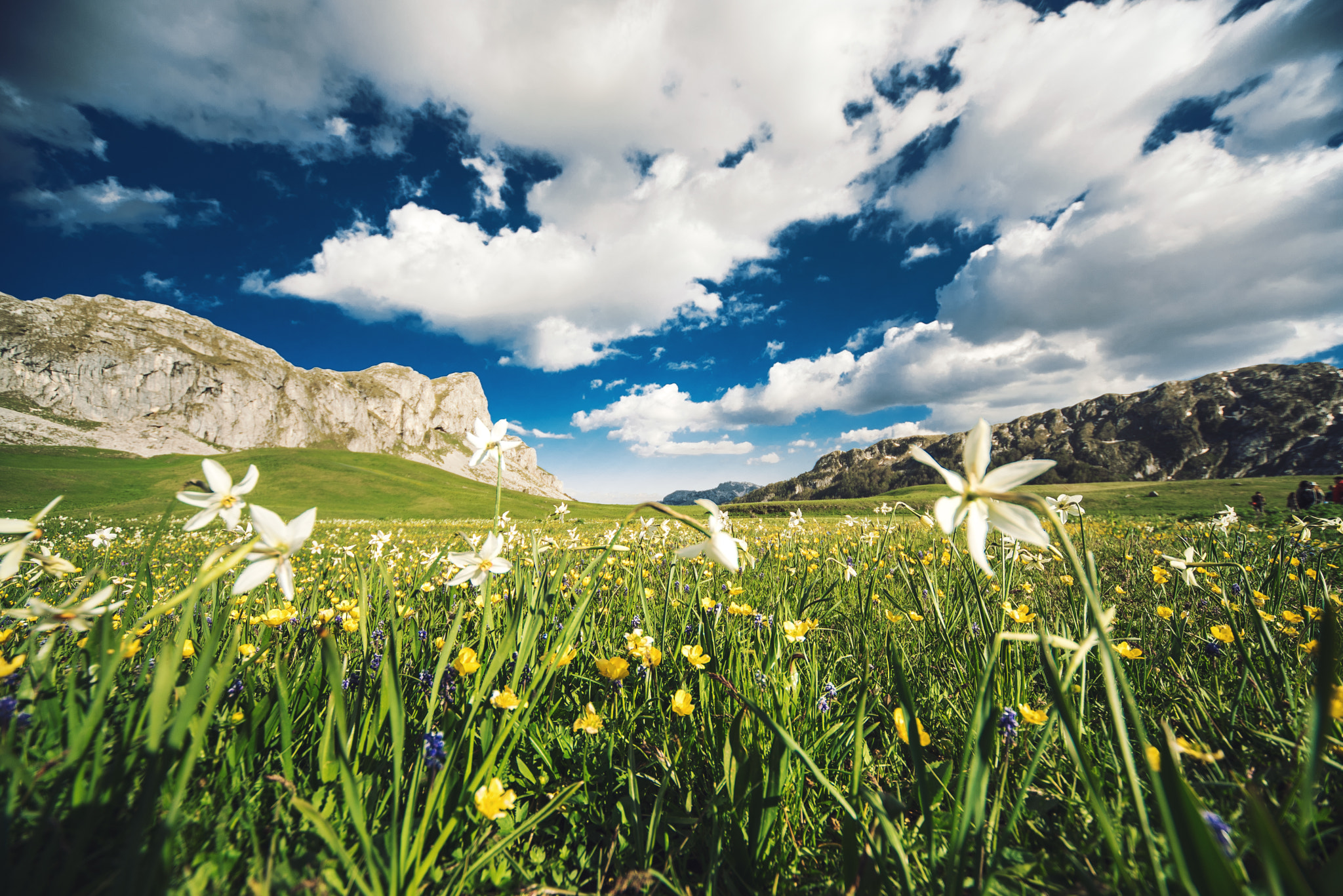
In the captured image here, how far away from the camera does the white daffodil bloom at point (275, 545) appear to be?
1.40 metres

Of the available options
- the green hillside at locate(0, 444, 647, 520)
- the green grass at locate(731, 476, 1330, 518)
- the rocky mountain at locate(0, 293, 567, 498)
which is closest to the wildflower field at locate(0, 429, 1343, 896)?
the green grass at locate(731, 476, 1330, 518)

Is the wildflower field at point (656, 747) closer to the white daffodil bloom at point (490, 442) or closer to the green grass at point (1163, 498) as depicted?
the white daffodil bloom at point (490, 442)

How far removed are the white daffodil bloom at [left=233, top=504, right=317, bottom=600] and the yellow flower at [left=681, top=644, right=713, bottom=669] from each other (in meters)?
1.55

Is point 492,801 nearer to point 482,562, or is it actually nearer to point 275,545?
point 482,562

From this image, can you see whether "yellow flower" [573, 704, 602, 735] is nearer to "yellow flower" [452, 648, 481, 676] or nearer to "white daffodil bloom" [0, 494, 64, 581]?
"yellow flower" [452, 648, 481, 676]

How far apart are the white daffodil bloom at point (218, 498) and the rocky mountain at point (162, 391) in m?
84.0

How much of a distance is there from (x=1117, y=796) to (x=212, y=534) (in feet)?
49.6

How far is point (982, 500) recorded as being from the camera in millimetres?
1422

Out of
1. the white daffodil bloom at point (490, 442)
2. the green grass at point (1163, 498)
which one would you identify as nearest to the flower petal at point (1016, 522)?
the white daffodil bloom at point (490, 442)

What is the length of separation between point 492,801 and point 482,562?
33.6 inches

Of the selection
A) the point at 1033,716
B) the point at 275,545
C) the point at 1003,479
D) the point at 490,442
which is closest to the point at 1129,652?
the point at 1033,716

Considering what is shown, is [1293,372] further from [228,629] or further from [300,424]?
[300,424]

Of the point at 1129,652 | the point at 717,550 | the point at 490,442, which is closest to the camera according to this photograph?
the point at 717,550

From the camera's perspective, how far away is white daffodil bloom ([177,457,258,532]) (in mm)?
1504
